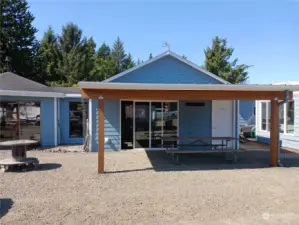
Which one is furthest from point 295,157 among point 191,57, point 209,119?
point 191,57

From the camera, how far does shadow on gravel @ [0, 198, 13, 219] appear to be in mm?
4715

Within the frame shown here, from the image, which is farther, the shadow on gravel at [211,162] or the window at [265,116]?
the window at [265,116]

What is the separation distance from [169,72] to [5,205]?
880cm

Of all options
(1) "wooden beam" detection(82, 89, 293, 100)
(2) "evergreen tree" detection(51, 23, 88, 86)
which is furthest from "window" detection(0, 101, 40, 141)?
(2) "evergreen tree" detection(51, 23, 88, 86)

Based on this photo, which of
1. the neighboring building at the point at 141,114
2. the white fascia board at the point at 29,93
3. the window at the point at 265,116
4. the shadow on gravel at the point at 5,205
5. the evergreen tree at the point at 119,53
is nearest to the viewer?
the shadow on gravel at the point at 5,205

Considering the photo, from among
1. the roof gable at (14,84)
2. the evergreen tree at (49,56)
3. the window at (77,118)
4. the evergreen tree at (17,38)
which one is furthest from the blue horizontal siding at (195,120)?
the evergreen tree at (49,56)

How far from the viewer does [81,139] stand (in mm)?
13977

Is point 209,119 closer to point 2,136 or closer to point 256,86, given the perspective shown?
point 256,86

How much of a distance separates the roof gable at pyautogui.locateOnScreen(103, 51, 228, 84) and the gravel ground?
434 cm

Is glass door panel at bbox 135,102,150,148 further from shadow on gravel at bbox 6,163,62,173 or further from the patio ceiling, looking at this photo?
shadow on gravel at bbox 6,163,62,173

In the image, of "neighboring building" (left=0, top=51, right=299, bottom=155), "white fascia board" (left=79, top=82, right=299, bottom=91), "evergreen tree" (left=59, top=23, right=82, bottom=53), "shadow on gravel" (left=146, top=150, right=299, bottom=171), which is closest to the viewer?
"white fascia board" (left=79, top=82, right=299, bottom=91)

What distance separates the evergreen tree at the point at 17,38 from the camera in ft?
87.4

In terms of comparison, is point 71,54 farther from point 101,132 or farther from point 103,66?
point 101,132

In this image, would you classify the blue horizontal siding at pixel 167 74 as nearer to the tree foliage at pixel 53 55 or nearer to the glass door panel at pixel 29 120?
the glass door panel at pixel 29 120
